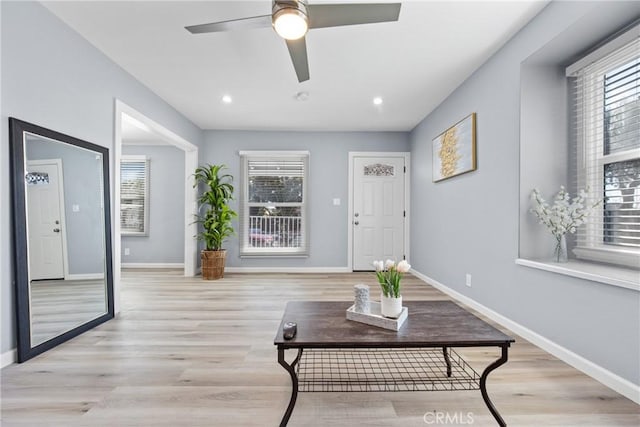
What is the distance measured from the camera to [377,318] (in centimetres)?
147

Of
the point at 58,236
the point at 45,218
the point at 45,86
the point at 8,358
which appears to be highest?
the point at 45,86

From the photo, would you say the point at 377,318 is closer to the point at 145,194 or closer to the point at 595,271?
the point at 595,271

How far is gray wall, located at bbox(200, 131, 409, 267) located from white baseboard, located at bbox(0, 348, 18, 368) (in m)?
3.39

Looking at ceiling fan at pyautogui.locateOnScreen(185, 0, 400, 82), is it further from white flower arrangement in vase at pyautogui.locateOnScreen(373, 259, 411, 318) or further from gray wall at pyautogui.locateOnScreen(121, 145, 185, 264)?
gray wall at pyautogui.locateOnScreen(121, 145, 185, 264)

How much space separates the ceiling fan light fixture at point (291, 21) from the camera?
5.20 ft

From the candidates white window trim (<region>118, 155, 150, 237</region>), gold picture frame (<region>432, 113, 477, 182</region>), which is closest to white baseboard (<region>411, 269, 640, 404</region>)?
gold picture frame (<region>432, 113, 477, 182</region>)

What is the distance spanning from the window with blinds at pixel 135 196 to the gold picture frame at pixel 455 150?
5146 millimetres

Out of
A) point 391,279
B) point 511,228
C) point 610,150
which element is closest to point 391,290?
point 391,279

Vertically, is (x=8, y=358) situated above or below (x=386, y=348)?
below

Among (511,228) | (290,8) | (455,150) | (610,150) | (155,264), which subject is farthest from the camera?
(155,264)

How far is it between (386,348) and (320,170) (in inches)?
154

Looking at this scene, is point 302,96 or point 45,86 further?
point 302,96

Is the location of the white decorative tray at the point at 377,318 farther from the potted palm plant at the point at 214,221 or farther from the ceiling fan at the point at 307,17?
the potted palm plant at the point at 214,221

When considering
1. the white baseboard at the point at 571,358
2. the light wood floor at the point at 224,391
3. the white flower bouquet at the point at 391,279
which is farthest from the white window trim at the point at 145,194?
the white baseboard at the point at 571,358
